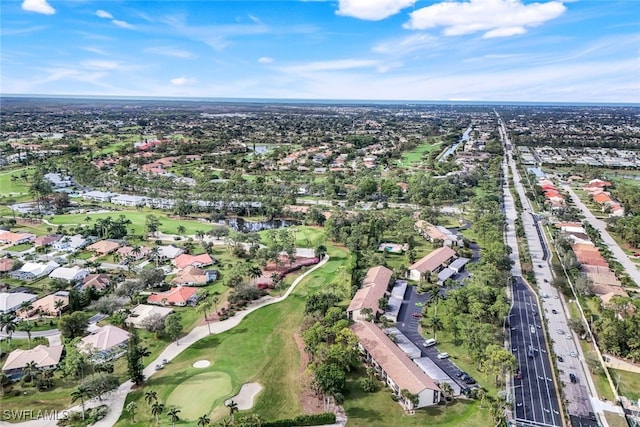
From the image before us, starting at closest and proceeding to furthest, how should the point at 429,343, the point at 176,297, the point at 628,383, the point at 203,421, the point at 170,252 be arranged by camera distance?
the point at 203,421, the point at 628,383, the point at 429,343, the point at 176,297, the point at 170,252

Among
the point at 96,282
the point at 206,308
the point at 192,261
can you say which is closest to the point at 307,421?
the point at 206,308

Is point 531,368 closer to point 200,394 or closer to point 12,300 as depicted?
point 200,394

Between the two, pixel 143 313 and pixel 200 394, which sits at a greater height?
pixel 143 313

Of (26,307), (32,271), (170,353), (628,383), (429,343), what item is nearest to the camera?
(628,383)

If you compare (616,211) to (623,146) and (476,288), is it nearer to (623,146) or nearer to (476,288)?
(476,288)

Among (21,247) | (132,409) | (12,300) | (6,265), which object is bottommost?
(132,409)

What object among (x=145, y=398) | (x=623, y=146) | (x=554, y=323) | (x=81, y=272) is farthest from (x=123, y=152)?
(x=623, y=146)

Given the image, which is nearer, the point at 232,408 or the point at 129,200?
the point at 232,408
